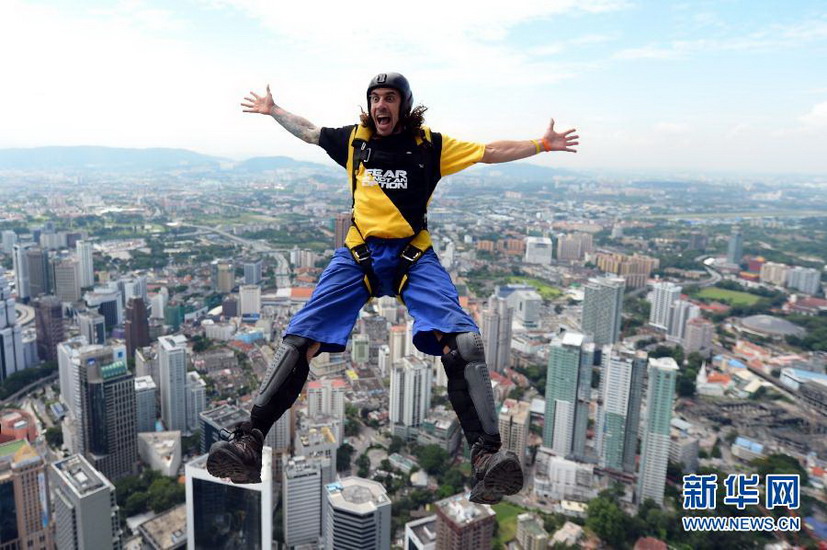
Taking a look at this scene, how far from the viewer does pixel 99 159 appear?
55.9m

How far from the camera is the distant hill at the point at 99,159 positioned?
48969 millimetres

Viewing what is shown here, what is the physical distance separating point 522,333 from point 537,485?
6505 millimetres

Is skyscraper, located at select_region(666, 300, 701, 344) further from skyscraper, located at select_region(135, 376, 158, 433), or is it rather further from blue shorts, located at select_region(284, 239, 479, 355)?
blue shorts, located at select_region(284, 239, 479, 355)

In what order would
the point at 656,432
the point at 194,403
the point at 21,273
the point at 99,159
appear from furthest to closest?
the point at 99,159 → the point at 21,273 → the point at 194,403 → the point at 656,432

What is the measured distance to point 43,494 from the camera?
6.47 m

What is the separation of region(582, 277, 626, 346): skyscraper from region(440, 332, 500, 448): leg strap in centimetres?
1221

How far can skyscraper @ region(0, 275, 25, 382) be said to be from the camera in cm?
1077

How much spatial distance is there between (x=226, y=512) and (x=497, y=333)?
6.59 m

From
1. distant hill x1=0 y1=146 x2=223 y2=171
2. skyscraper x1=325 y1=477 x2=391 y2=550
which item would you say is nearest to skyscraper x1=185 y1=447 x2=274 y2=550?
skyscraper x1=325 y1=477 x2=391 y2=550

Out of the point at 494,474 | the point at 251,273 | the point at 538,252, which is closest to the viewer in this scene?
the point at 494,474

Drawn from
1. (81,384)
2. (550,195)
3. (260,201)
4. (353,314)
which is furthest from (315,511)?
(550,195)

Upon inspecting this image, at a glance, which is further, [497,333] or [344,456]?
[497,333]

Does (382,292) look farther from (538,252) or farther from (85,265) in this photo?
(538,252)

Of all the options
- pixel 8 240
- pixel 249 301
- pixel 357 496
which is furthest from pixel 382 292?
pixel 8 240
